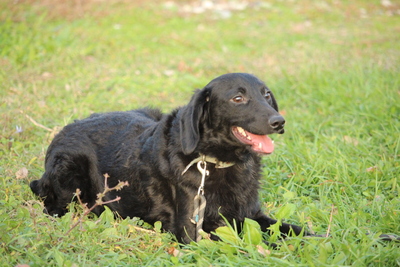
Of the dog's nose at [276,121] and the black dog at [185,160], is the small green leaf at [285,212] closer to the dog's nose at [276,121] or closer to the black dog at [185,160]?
the black dog at [185,160]

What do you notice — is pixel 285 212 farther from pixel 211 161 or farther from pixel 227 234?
pixel 211 161

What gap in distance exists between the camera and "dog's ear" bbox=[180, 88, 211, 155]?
10.5ft

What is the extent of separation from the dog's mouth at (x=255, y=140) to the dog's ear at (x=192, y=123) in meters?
0.29

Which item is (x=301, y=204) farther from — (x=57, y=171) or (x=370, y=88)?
(x=370, y=88)

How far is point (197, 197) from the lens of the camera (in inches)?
128

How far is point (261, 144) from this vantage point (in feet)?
10.5

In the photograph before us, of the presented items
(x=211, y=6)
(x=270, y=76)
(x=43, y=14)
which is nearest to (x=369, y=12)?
(x=211, y=6)

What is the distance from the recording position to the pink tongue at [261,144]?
10.5 ft

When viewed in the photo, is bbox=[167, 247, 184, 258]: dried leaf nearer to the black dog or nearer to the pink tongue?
the black dog

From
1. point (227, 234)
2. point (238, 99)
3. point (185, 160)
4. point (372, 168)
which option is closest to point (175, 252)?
point (227, 234)

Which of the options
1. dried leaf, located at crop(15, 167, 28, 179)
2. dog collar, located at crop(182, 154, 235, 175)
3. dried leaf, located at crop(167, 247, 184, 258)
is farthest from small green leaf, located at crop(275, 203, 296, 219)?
dried leaf, located at crop(15, 167, 28, 179)

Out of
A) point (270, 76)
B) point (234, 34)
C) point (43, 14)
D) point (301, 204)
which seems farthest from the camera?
point (234, 34)

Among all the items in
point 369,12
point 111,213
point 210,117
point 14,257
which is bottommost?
point 369,12

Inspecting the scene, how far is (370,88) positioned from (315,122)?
48.2 inches
